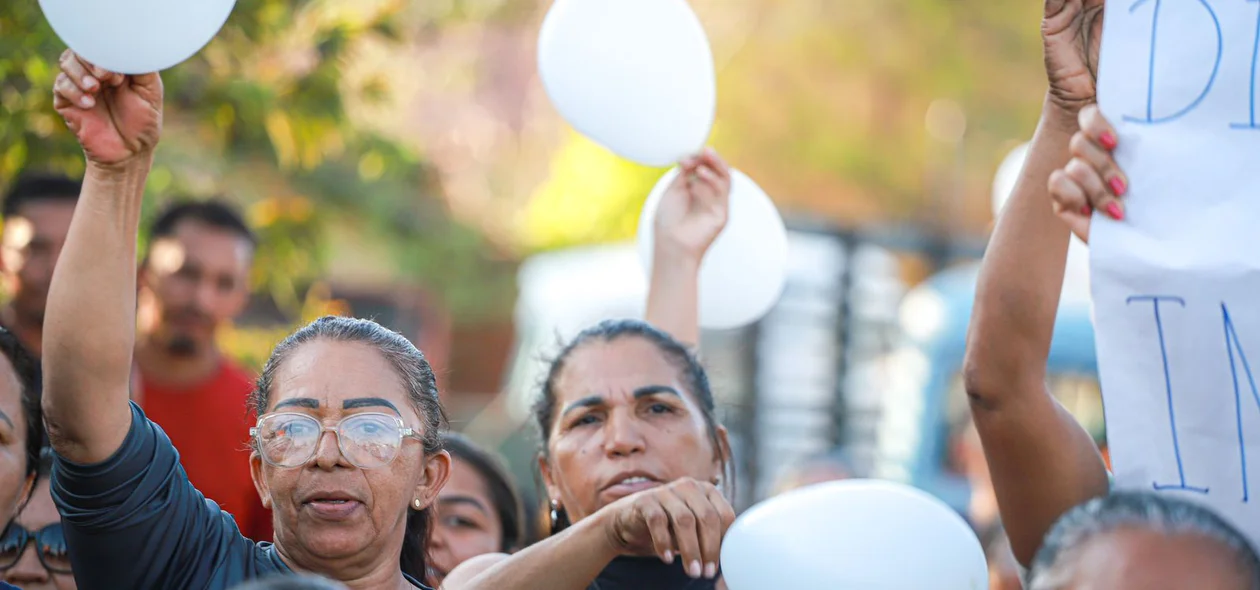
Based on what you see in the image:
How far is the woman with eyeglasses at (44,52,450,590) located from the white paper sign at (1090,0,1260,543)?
1.15 meters

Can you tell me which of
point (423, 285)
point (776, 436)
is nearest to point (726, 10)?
point (423, 285)

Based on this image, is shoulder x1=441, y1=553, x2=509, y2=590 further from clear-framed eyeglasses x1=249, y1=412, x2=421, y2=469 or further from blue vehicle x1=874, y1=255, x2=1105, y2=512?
blue vehicle x1=874, y1=255, x2=1105, y2=512

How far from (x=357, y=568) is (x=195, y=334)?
8.09 feet

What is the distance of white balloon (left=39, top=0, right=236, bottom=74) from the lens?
211cm

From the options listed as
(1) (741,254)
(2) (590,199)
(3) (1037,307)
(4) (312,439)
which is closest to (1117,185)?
(3) (1037,307)

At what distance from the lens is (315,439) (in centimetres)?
230

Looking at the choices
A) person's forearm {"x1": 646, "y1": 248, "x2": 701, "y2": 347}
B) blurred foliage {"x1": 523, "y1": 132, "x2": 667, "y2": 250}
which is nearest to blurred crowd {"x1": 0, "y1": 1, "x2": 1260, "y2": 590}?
person's forearm {"x1": 646, "y1": 248, "x2": 701, "y2": 347}

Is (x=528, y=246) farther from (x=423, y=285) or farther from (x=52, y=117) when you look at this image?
(x=52, y=117)

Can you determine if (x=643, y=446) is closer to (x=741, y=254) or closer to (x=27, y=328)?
(x=741, y=254)

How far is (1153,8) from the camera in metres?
2.19

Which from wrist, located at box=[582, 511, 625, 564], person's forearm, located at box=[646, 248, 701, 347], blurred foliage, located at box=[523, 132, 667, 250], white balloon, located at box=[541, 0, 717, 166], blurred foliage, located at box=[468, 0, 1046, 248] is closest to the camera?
wrist, located at box=[582, 511, 625, 564]

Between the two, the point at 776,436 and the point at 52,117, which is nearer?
the point at 52,117

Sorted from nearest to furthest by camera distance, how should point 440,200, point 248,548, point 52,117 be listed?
point 248,548, point 52,117, point 440,200

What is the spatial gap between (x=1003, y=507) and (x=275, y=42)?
3.28m
